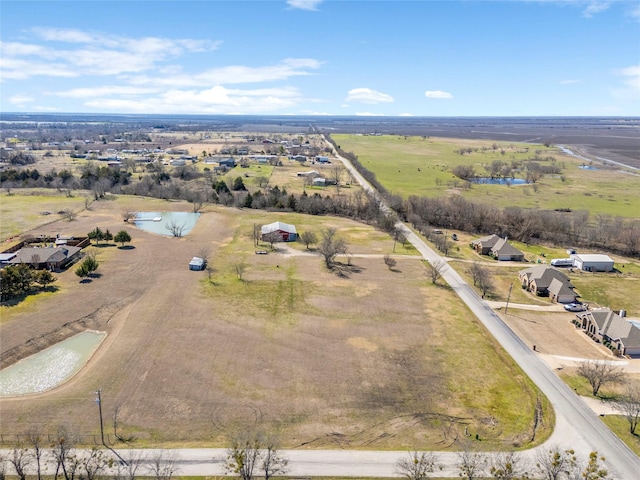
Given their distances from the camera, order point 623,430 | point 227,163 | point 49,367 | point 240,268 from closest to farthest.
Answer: point 623,430 < point 49,367 < point 240,268 < point 227,163

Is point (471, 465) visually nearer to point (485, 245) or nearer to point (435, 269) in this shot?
point (435, 269)

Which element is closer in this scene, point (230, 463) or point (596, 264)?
point (230, 463)

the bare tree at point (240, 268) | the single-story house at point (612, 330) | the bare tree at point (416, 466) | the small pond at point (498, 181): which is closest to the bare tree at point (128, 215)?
the bare tree at point (240, 268)

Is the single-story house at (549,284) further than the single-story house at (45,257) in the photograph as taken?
No

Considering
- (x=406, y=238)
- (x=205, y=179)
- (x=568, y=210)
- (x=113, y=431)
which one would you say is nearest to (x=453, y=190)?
(x=568, y=210)

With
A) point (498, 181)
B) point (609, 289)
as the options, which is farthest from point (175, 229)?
point (498, 181)

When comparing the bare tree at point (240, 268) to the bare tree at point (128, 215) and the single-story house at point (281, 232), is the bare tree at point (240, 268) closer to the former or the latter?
the single-story house at point (281, 232)
